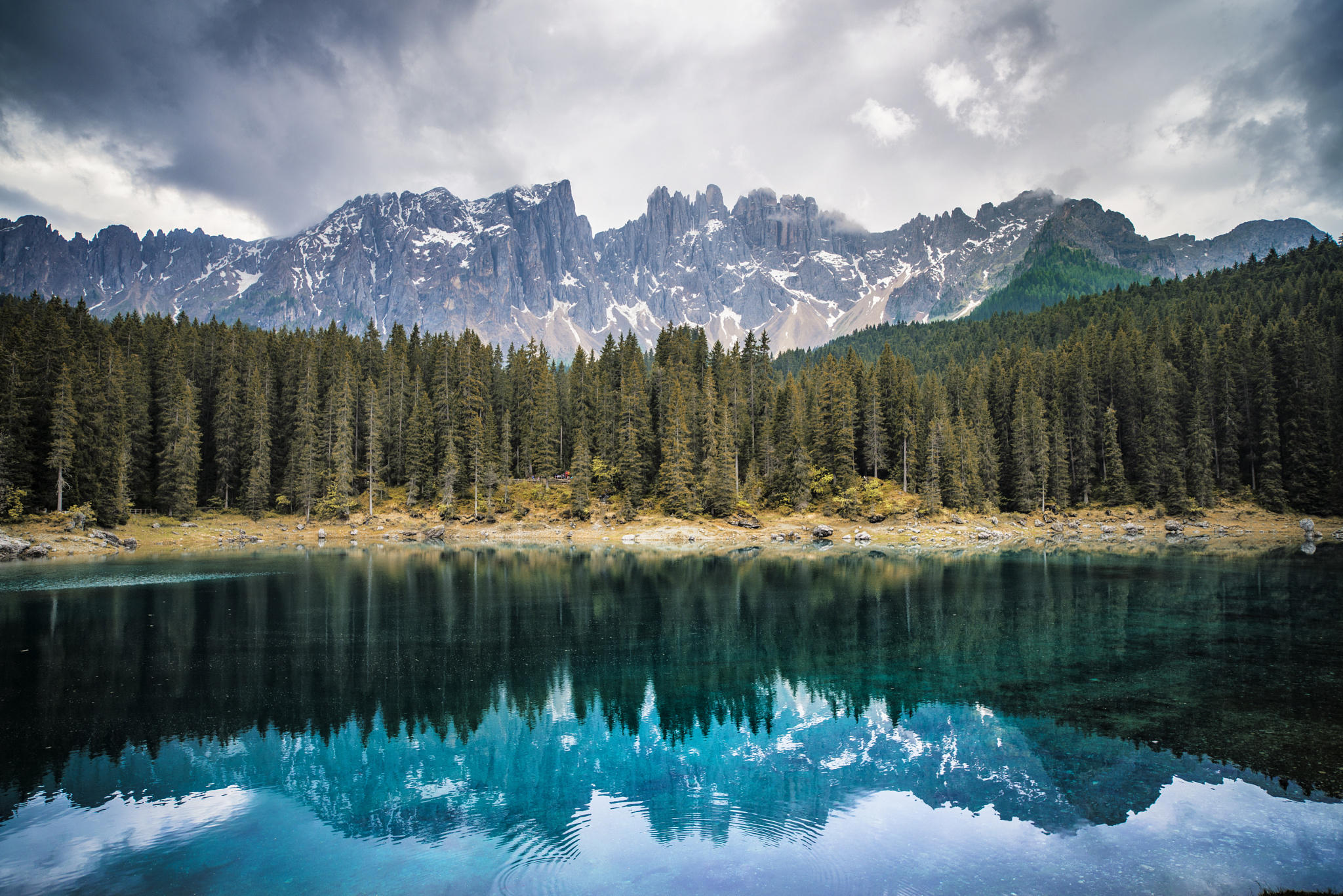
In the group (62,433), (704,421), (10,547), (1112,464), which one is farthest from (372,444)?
(1112,464)

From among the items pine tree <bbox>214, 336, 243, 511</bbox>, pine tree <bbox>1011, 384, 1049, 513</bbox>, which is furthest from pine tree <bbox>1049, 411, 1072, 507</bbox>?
pine tree <bbox>214, 336, 243, 511</bbox>

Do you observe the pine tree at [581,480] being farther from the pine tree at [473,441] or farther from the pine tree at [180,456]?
the pine tree at [180,456]

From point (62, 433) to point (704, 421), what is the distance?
6726 centimetres

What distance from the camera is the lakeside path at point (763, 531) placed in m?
66.6

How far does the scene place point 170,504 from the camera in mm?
74125

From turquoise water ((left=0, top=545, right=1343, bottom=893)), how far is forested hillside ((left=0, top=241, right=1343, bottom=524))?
50.9 m

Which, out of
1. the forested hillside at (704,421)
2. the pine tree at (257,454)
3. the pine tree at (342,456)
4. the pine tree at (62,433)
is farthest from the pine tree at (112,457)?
the pine tree at (342,456)

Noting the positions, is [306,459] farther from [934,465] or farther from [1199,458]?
[1199,458]

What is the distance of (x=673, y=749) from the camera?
15531 mm

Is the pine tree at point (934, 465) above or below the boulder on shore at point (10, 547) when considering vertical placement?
above

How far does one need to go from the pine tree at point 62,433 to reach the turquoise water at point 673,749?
38.4 m

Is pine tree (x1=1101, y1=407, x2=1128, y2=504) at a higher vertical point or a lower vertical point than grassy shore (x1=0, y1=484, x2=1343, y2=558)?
higher

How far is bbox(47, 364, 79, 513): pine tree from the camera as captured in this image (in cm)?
6056

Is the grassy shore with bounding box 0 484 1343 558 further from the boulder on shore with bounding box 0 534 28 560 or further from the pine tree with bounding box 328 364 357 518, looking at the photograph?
the boulder on shore with bounding box 0 534 28 560
